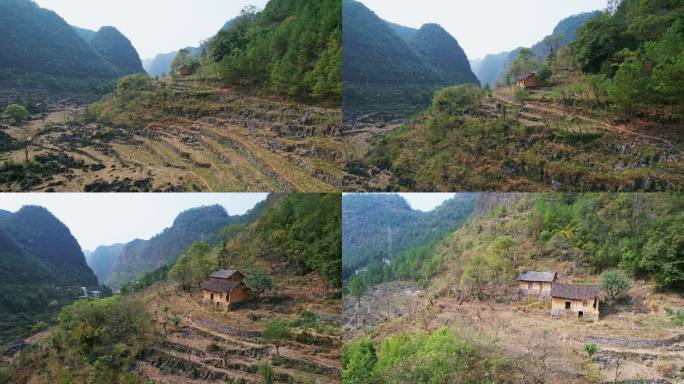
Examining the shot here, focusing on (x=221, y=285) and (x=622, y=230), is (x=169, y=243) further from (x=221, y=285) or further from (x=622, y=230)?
(x=622, y=230)

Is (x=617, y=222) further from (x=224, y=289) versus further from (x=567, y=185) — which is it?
(x=224, y=289)

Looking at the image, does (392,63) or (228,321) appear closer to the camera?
(392,63)

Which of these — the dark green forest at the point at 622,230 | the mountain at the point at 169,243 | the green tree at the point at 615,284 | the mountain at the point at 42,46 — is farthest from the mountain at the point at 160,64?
the green tree at the point at 615,284

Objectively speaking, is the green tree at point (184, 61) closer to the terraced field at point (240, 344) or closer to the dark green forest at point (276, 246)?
the dark green forest at point (276, 246)

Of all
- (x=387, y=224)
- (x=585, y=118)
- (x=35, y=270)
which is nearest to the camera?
(x=585, y=118)

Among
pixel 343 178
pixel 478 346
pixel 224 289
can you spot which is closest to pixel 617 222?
pixel 478 346

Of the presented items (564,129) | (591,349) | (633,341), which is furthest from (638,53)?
(591,349)
